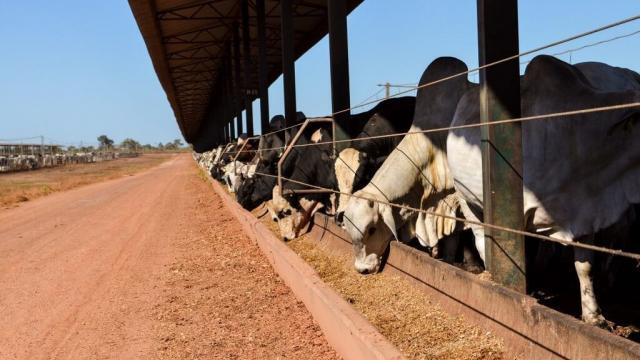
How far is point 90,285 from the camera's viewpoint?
715 cm

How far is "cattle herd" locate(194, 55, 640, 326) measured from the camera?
3717 millimetres

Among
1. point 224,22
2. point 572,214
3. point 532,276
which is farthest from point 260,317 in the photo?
point 224,22

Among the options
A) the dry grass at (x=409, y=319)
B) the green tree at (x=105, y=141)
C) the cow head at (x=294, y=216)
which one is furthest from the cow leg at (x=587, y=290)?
the green tree at (x=105, y=141)

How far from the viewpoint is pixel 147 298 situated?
6320mm

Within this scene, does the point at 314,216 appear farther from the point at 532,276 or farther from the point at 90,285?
the point at 532,276

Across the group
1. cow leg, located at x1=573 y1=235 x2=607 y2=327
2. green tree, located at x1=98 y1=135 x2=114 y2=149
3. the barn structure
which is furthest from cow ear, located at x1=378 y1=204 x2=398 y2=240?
green tree, located at x1=98 y1=135 x2=114 y2=149

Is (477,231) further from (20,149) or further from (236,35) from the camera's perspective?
(20,149)

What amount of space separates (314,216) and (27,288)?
3926mm

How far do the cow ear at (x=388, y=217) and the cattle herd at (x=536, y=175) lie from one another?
1 centimetres

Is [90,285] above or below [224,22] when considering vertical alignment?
below

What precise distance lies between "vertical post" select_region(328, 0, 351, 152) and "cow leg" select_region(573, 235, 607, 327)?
5529 millimetres

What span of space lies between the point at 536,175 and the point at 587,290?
79 cm

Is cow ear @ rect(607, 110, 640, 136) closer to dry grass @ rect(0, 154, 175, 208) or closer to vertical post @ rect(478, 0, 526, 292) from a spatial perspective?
vertical post @ rect(478, 0, 526, 292)

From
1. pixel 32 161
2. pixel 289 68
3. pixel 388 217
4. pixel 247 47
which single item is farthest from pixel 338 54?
pixel 32 161
